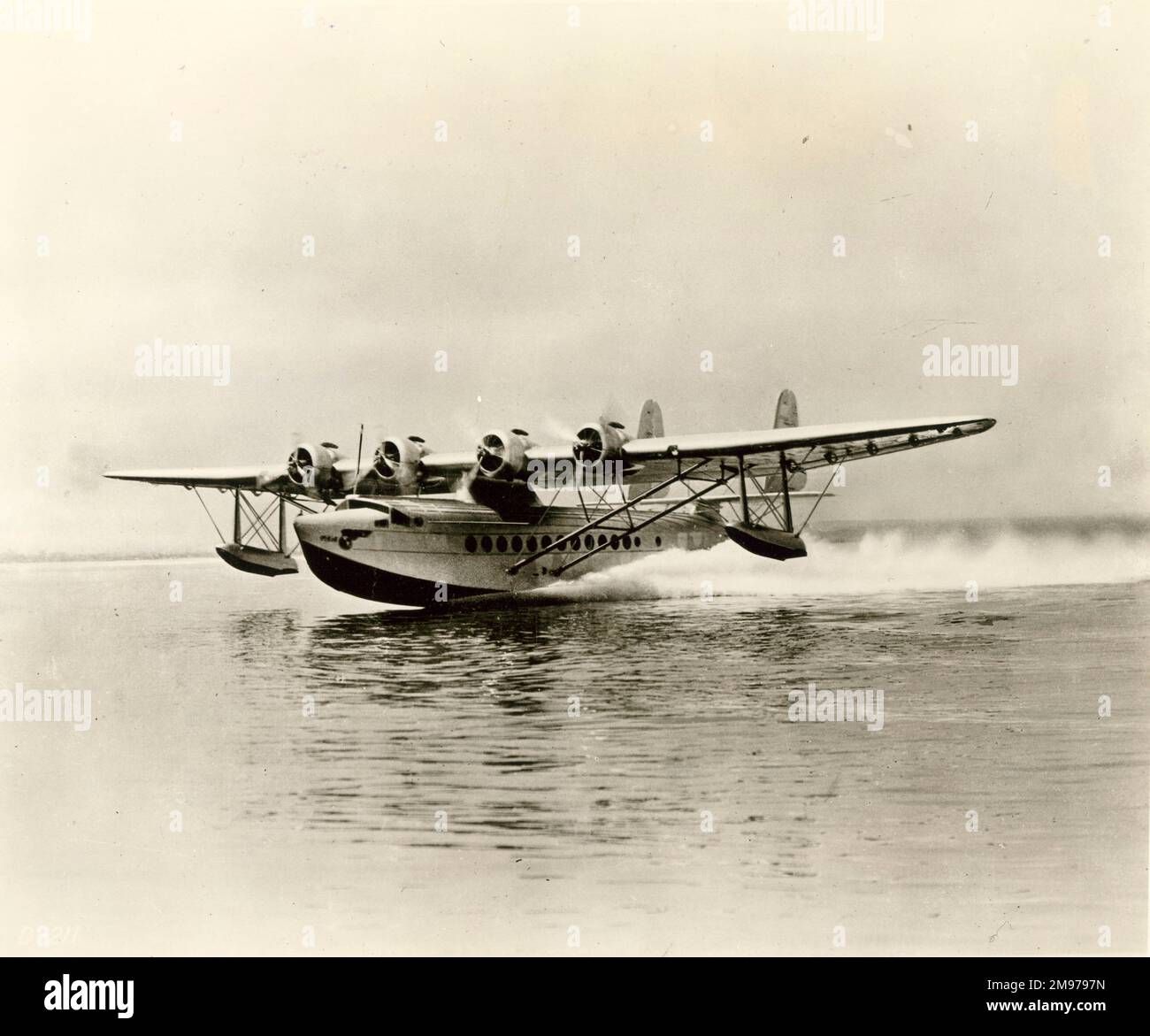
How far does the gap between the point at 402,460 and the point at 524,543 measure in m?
3.74

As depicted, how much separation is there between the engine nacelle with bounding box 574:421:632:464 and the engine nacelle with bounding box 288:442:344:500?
20.7ft

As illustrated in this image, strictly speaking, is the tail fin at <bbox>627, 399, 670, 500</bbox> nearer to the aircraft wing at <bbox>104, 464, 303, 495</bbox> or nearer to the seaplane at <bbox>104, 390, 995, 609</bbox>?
the seaplane at <bbox>104, 390, 995, 609</bbox>

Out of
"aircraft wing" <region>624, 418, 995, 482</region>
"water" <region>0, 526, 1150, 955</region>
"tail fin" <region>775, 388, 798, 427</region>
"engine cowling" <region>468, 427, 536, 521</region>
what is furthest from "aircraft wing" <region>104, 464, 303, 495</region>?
"tail fin" <region>775, 388, 798, 427</region>

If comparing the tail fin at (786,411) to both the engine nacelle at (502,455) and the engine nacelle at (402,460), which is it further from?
the engine nacelle at (402,460)

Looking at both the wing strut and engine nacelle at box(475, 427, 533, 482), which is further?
the wing strut

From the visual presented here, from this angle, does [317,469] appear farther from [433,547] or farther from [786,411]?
[786,411]

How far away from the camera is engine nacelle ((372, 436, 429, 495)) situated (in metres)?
21.3

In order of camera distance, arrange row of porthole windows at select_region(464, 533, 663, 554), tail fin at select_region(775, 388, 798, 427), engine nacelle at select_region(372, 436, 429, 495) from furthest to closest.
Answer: row of porthole windows at select_region(464, 533, 663, 554)
tail fin at select_region(775, 388, 798, 427)
engine nacelle at select_region(372, 436, 429, 495)

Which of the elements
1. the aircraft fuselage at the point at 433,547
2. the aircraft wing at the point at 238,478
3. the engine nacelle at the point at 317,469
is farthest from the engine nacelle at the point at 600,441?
the aircraft wing at the point at 238,478

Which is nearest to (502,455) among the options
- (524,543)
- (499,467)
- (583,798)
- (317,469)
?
(499,467)

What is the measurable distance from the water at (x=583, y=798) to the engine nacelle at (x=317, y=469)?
20.6 feet

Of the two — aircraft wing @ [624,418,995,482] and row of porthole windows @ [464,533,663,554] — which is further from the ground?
aircraft wing @ [624,418,995,482]

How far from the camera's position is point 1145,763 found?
36.0ft

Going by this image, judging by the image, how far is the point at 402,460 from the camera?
21406mm
